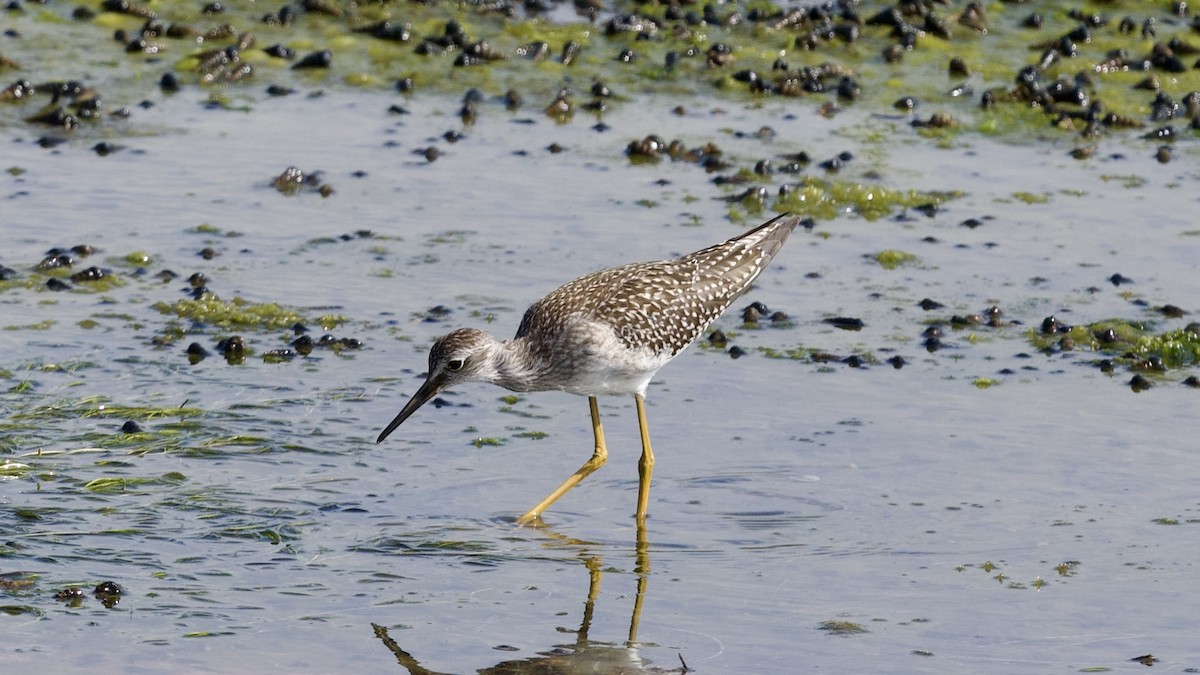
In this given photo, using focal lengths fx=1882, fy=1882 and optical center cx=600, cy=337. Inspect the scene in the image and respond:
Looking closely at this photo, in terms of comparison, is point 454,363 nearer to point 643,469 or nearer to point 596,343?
point 596,343

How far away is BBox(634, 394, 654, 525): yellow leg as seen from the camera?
9.50 m

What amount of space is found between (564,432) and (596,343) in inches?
51.2

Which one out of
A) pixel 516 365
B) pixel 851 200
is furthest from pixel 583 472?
pixel 851 200

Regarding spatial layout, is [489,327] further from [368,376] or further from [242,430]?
[242,430]

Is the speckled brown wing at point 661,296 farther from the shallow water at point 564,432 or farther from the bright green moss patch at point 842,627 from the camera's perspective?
the bright green moss patch at point 842,627

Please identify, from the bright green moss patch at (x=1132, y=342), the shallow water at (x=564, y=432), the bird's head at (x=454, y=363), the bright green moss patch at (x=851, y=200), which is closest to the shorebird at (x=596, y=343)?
the bird's head at (x=454, y=363)

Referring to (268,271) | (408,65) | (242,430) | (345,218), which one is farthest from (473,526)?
(408,65)

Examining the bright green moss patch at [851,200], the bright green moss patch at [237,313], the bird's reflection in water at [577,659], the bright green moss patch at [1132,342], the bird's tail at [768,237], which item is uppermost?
the bird's tail at [768,237]

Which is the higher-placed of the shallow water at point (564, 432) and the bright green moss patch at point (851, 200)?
the bright green moss patch at point (851, 200)

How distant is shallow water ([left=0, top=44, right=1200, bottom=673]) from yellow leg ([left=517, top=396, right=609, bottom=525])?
8 centimetres

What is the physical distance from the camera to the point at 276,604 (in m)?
7.98

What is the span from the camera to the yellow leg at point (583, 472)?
9328 millimetres

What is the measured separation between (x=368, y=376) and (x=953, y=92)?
27.5 feet

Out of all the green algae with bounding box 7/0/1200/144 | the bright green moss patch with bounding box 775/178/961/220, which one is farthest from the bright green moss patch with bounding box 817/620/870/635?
the green algae with bounding box 7/0/1200/144
